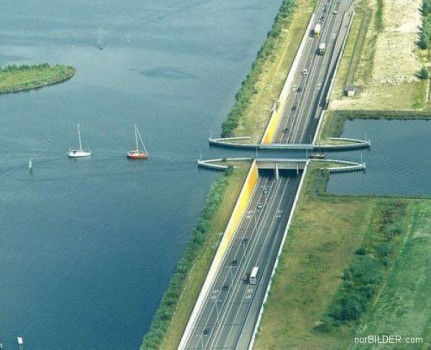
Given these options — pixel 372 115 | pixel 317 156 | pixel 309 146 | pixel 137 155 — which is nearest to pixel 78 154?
pixel 137 155

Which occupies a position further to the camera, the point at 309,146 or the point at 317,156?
the point at 309,146

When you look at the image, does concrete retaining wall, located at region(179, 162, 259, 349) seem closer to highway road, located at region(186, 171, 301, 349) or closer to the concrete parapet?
highway road, located at region(186, 171, 301, 349)

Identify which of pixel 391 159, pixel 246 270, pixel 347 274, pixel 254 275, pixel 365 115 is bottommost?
pixel 365 115

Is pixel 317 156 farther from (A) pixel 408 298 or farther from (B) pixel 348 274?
(A) pixel 408 298

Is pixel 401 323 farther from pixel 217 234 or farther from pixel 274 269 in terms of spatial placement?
pixel 217 234

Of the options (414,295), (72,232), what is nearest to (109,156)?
(72,232)

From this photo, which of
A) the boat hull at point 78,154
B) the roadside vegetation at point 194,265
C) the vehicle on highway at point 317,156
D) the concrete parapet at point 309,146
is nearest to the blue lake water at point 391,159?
the concrete parapet at point 309,146

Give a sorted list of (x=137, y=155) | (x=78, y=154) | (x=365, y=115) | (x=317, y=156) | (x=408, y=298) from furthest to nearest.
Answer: (x=365, y=115), (x=78, y=154), (x=137, y=155), (x=317, y=156), (x=408, y=298)
